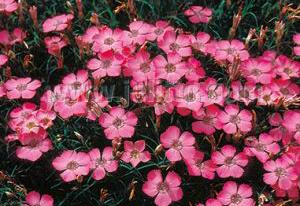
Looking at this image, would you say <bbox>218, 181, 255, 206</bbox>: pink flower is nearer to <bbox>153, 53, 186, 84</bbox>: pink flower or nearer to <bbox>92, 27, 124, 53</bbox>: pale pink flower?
<bbox>153, 53, 186, 84</bbox>: pink flower

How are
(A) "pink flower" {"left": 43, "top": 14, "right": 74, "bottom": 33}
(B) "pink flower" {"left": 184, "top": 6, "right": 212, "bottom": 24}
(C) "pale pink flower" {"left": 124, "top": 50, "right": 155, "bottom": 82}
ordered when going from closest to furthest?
(C) "pale pink flower" {"left": 124, "top": 50, "right": 155, "bottom": 82}
(A) "pink flower" {"left": 43, "top": 14, "right": 74, "bottom": 33}
(B) "pink flower" {"left": 184, "top": 6, "right": 212, "bottom": 24}

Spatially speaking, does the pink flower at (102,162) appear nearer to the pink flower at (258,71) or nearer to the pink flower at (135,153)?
the pink flower at (135,153)

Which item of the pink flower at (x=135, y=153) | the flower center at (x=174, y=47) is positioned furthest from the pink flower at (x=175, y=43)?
the pink flower at (x=135, y=153)

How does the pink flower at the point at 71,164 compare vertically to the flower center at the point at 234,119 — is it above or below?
below

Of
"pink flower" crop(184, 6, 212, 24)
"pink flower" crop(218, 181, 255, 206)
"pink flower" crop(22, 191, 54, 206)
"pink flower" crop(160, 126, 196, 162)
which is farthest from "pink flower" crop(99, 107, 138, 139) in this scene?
"pink flower" crop(184, 6, 212, 24)

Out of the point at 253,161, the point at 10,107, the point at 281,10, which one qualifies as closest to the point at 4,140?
the point at 10,107

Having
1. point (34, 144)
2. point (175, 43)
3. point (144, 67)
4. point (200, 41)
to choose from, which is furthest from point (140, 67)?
point (34, 144)

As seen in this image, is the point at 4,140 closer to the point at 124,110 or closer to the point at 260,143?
the point at 124,110
